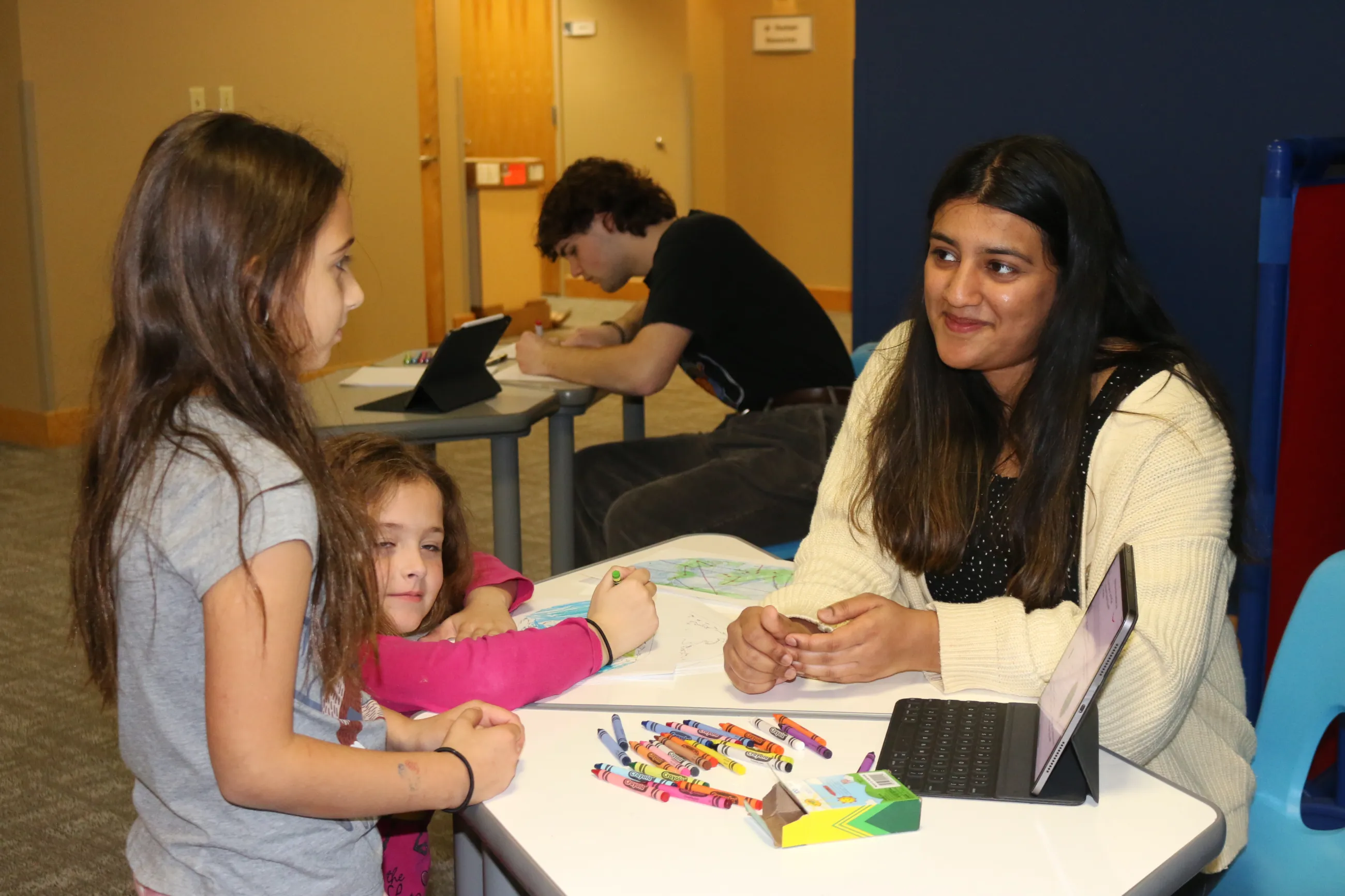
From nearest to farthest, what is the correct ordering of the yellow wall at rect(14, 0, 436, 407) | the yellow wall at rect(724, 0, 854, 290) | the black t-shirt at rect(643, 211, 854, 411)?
the black t-shirt at rect(643, 211, 854, 411) < the yellow wall at rect(14, 0, 436, 407) < the yellow wall at rect(724, 0, 854, 290)

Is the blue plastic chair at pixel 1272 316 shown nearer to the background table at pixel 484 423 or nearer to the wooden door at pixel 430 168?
the background table at pixel 484 423

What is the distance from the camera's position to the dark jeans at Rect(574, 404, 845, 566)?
2.70m

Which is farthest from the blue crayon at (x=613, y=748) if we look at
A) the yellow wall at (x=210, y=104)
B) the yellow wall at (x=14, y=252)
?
the yellow wall at (x=14, y=252)

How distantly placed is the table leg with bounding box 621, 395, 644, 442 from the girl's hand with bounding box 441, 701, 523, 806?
242cm

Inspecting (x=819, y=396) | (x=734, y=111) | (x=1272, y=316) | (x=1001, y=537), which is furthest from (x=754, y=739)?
(x=734, y=111)

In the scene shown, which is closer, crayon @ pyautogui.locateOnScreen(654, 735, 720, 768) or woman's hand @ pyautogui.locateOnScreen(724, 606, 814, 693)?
crayon @ pyautogui.locateOnScreen(654, 735, 720, 768)

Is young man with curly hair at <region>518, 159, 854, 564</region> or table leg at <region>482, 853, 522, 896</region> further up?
young man with curly hair at <region>518, 159, 854, 564</region>

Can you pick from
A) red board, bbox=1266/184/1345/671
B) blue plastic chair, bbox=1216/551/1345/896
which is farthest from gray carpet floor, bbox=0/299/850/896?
red board, bbox=1266/184/1345/671

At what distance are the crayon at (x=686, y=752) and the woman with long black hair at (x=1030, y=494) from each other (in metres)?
0.17

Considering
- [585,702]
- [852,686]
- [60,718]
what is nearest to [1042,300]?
[852,686]

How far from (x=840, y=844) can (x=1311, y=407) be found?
1277mm

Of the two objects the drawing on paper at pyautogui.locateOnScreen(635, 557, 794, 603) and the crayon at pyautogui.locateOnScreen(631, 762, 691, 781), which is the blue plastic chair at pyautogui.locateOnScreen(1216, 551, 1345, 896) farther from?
the crayon at pyautogui.locateOnScreen(631, 762, 691, 781)

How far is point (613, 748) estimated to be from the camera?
1.29 meters

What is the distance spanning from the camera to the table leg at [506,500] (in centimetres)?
301
